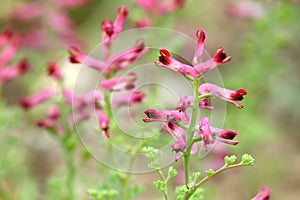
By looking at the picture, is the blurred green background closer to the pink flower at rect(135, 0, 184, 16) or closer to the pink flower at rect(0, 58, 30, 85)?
the pink flower at rect(135, 0, 184, 16)

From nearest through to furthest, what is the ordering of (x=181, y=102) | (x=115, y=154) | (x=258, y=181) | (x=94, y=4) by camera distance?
(x=181, y=102) < (x=115, y=154) < (x=258, y=181) < (x=94, y=4)

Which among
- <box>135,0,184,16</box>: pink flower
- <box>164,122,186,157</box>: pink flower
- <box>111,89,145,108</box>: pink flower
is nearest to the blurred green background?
<box>135,0,184,16</box>: pink flower

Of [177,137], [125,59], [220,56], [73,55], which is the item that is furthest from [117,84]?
[220,56]

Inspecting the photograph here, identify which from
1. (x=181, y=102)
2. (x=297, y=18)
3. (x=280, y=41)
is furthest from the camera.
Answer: (x=297, y=18)

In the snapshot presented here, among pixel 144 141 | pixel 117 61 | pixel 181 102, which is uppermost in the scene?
pixel 181 102

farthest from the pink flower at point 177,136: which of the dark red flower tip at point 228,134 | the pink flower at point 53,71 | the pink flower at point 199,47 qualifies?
the pink flower at point 53,71

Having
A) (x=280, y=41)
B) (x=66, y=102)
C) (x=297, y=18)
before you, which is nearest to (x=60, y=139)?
(x=66, y=102)

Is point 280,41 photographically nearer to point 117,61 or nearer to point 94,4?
point 117,61
